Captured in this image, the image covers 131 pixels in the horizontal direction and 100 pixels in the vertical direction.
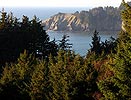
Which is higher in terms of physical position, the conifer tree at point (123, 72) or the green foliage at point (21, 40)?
the conifer tree at point (123, 72)

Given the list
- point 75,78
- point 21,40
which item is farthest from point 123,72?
point 21,40

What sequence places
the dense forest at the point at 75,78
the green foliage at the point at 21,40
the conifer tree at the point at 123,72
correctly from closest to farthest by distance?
the conifer tree at the point at 123,72
the dense forest at the point at 75,78
the green foliage at the point at 21,40

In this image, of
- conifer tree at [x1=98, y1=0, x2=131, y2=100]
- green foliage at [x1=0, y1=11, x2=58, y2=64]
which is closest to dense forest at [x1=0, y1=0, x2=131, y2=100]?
conifer tree at [x1=98, y1=0, x2=131, y2=100]

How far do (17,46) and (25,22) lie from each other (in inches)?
255

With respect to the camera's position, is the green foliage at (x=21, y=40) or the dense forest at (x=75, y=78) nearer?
the dense forest at (x=75, y=78)

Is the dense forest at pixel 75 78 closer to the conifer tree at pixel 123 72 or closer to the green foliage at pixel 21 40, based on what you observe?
the conifer tree at pixel 123 72

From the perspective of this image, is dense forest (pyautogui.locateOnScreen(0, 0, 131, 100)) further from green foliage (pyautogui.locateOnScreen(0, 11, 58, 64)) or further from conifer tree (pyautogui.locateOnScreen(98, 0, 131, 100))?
green foliage (pyautogui.locateOnScreen(0, 11, 58, 64))

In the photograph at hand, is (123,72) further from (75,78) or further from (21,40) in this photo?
(21,40)

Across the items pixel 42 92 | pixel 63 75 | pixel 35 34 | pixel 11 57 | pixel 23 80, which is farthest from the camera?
pixel 35 34

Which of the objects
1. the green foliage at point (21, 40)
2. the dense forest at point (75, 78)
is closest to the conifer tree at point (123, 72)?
the dense forest at point (75, 78)

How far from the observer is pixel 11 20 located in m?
66.6

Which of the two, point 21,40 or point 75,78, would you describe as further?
point 21,40

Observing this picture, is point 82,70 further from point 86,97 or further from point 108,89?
point 108,89

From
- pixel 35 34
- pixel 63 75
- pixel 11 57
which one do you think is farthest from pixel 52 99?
pixel 35 34
